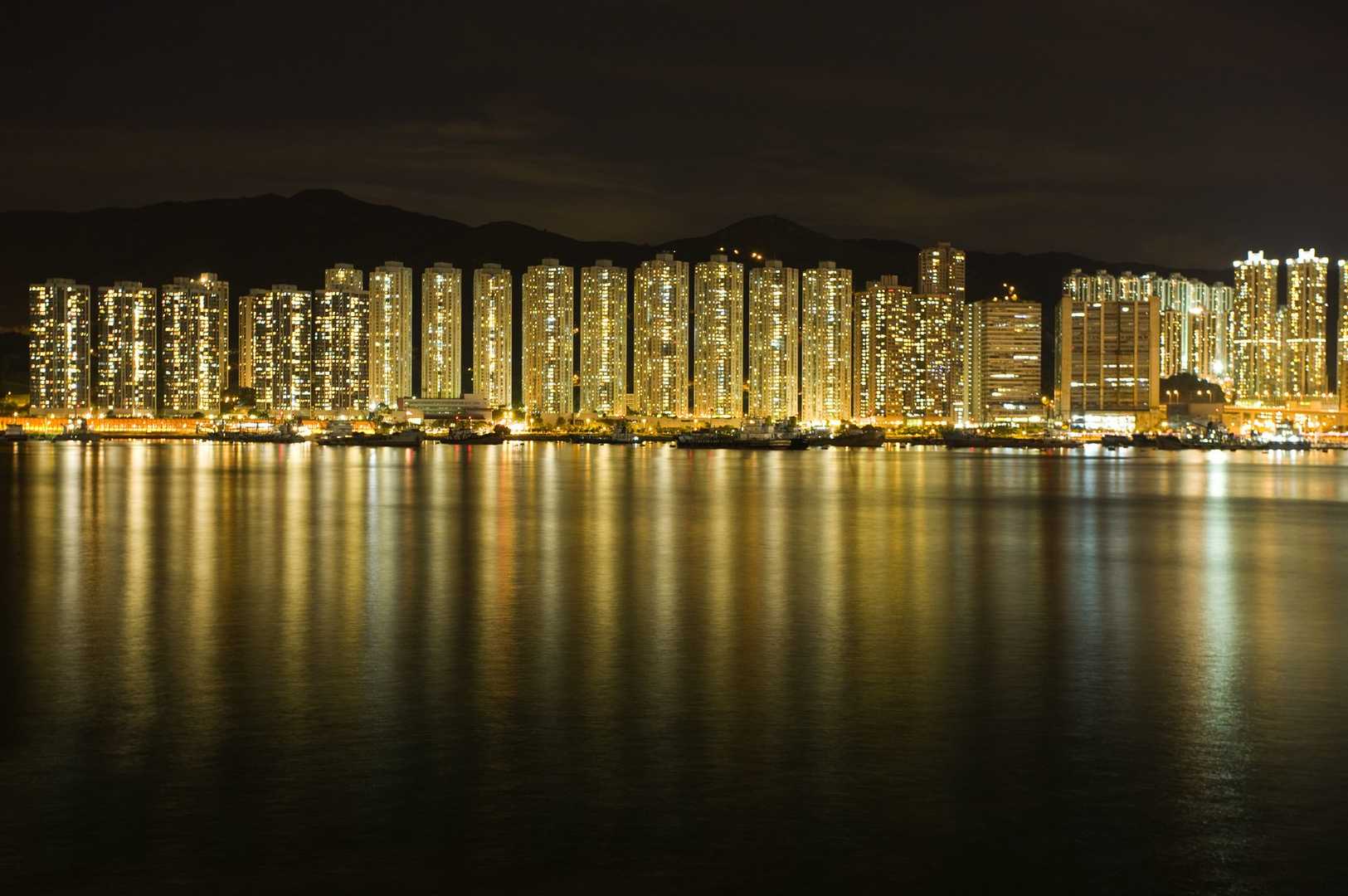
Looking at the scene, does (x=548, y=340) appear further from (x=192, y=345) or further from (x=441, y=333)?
(x=192, y=345)

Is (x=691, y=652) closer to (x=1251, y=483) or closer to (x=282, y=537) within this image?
(x=282, y=537)

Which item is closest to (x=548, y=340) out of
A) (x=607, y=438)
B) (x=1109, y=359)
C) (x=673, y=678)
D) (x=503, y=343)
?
(x=503, y=343)

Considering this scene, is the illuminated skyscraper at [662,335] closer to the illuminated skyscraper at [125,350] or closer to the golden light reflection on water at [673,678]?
the illuminated skyscraper at [125,350]

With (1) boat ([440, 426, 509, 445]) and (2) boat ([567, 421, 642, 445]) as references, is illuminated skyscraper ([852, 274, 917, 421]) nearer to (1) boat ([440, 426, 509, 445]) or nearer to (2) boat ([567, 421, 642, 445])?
(2) boat ([567, 421, 642, 445])

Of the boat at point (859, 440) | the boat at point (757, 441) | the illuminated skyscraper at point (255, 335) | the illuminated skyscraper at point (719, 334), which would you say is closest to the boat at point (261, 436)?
the illuminated skyscraper at point (255, 335)

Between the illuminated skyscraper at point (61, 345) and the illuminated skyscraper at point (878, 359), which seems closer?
the illuminated skyscraper at point (61, 345)

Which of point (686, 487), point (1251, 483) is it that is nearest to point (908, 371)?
point (1251, 483)
